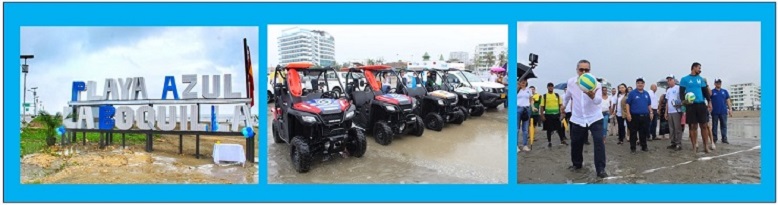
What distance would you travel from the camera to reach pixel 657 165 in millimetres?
4473

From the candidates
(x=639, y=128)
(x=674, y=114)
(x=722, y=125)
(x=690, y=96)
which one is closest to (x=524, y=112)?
(x=639, y=128)

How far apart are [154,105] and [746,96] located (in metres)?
6.01

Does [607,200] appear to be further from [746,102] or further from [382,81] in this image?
[382,81]

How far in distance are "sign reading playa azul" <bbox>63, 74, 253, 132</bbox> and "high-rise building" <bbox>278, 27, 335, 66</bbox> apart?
1.74ft

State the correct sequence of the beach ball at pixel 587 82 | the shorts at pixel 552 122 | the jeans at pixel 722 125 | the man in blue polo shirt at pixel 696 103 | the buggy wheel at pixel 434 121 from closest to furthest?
the beach ball at pixel 587 82 < the man in blue polo shirt at pixel 696 103 < the shorts at pixel 552 122 < the jeans at pixel 722 125 < the buggy wheel at pixel 434 121

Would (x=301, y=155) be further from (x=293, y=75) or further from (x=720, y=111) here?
(x=720, y=111)

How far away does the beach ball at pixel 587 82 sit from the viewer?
3812mm

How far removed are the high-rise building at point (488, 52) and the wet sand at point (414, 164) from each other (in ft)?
2.11

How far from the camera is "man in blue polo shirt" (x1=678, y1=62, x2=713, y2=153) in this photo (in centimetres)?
462

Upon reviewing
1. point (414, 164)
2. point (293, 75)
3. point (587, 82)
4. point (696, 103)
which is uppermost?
point (293, 75)

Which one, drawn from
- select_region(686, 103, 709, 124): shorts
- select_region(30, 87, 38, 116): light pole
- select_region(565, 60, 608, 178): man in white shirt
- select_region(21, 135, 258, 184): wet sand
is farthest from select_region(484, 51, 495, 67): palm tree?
select_region(30, 87, 38, 116): light pole

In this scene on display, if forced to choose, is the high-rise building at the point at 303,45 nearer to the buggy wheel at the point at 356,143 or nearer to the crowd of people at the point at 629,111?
the buggy wheel at the point at 356,143

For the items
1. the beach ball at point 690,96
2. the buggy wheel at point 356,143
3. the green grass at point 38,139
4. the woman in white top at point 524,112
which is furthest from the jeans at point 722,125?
the green grass at point 38,139
